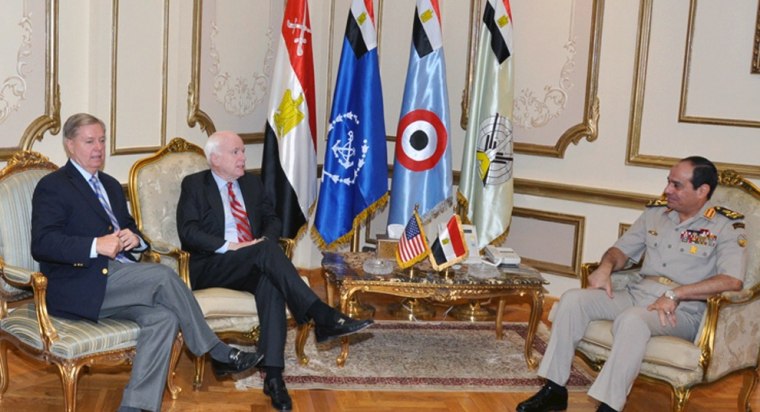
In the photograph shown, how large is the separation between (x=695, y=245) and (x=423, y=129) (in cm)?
211

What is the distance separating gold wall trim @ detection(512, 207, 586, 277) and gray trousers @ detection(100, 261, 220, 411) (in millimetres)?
2796

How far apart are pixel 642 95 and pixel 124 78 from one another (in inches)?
120

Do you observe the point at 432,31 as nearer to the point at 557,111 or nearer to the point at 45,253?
the point at 557,111

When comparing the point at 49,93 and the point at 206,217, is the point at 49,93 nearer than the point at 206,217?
No

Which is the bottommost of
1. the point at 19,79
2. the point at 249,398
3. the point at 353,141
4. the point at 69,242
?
the point at 249,398

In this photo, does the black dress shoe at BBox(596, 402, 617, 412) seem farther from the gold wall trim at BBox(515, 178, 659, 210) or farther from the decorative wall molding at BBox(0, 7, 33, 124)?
the decorative wall molding at BBox(0, 7, 33, 124)

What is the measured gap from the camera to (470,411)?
13.8 feet

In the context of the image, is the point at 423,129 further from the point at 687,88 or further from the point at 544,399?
the point at 544,399

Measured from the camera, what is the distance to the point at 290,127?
5.73 metres

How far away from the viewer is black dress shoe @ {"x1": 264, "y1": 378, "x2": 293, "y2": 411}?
4.08 m

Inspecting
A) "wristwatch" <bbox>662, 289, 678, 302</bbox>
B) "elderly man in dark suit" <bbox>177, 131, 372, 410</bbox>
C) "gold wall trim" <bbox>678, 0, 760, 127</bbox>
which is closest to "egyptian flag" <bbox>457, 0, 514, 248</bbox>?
"gold wall trim" <bbox>678, 0, 760, 127</bbox>

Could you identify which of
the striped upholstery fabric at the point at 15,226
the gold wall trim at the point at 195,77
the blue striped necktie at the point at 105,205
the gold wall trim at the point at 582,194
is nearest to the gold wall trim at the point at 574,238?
the gold wall trim at the point at 582,194

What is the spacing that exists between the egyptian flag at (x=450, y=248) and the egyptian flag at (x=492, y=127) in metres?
1.11

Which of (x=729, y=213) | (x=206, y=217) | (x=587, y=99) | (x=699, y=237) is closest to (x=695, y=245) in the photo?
(x=699, y=237)
